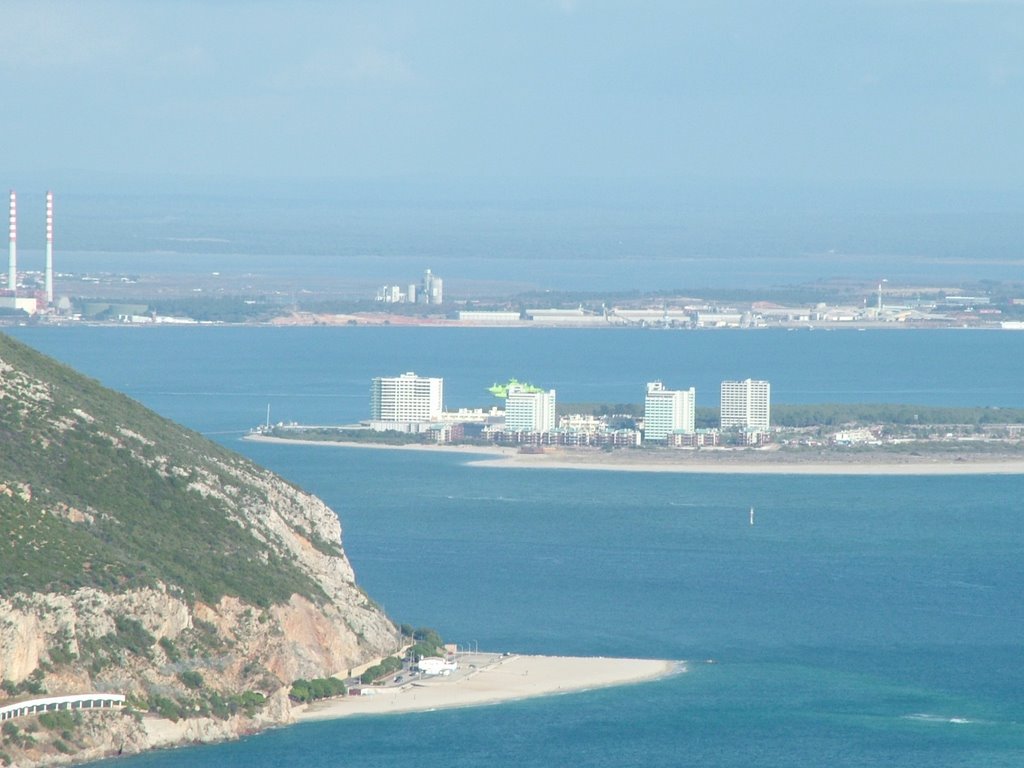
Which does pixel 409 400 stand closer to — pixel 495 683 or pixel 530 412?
pixel 530 412

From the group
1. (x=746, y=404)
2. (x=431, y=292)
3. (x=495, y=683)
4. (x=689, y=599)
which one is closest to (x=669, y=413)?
(x=746, y=404)

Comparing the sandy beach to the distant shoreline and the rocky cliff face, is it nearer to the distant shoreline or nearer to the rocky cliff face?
the rocky cliff face

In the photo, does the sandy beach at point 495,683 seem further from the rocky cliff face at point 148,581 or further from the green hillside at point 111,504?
the green hillside at point 111,504

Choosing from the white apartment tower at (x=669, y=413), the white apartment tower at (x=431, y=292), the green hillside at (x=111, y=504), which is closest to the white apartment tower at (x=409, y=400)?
the white apartment tower at (x=669, y=413)

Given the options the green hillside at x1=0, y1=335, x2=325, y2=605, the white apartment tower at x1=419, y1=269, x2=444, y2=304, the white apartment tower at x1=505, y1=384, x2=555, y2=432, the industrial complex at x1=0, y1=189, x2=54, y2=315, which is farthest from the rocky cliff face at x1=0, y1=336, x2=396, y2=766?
the white apartment tower at x1=419, y1=269, x2=444, y2=304

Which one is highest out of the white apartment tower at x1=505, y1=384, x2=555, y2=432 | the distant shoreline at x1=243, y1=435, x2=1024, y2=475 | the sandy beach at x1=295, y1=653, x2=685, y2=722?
the white apartment tower at x1=505, y1=384, x2=555, y2=432

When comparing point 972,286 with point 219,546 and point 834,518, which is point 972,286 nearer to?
point 834,518

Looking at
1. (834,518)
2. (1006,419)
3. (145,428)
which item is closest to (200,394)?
(1006,419)
